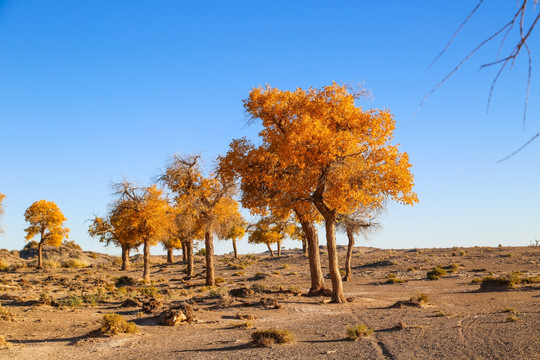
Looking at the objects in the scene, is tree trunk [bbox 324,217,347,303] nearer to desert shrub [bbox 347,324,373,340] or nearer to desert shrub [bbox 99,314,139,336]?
desert shrub [bbox 347,324,373,340]

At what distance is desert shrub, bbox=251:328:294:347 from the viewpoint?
1210 centimetres

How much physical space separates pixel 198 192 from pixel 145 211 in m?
8.05

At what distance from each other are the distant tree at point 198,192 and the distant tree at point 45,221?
104ft

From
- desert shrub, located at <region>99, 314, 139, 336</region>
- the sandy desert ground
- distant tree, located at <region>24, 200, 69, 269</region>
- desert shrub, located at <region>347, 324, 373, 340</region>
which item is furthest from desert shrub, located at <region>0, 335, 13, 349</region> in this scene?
distant tree, located at <region>24, 200, 69, 269</region>

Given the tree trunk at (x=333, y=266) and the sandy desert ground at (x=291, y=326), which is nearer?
the sandy desert ground at (x=291, y=326)

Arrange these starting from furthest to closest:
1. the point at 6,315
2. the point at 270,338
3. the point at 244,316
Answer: the point at 244,316 → the point at 6,315 → the point at 270,338

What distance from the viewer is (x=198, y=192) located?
30.3 metres

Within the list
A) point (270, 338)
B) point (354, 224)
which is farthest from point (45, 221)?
point (270, 338)

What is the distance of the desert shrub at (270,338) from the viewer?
1210 centimetres

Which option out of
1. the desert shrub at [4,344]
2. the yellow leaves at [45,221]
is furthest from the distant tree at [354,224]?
the yellow leaves at [45,221]

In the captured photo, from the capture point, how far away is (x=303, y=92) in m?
21.2

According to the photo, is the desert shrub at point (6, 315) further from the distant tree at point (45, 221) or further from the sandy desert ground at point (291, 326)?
the distant tree at point (45, 221)

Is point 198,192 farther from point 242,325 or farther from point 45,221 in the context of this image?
point 45,221

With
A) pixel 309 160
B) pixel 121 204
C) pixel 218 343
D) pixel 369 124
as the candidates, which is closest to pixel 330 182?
pixel 309 160
